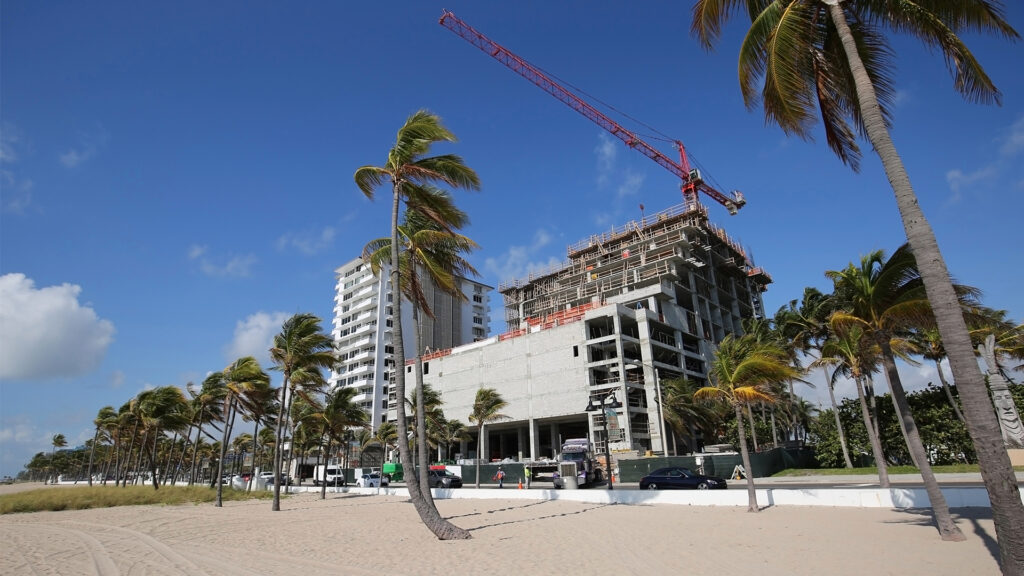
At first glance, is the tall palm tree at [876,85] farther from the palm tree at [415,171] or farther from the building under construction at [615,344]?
the building under construction at [615,344]

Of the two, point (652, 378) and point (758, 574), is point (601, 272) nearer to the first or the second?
point (652, 378)

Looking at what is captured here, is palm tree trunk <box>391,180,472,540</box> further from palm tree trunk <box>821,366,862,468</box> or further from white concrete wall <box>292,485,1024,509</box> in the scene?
palm tree trunk <box>821,366,862,468</box>

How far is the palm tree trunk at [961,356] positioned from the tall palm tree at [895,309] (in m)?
3.91

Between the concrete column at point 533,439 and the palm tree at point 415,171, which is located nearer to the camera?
the palm tree at point 415,171

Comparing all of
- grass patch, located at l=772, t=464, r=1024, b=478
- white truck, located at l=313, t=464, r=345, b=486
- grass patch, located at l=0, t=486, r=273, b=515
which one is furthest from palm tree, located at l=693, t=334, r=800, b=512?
white truck, located at l=313, t=464, r=345, b=486

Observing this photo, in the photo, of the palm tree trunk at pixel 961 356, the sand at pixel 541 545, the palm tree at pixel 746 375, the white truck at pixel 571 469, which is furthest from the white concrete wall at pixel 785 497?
the palm tree trunk at pixel 961 356

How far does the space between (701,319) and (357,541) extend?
211ft

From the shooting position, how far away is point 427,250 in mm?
18125

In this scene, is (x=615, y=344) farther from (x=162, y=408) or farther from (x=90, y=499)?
(x=90, y=499)

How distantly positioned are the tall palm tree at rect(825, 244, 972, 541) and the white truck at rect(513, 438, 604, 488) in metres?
21.4

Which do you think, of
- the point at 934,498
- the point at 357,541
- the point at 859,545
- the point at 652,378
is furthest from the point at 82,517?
the point at 652,378

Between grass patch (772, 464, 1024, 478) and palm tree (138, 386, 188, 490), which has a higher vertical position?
palm tree (138, 386, 188, 490)

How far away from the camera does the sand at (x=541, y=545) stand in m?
9.35

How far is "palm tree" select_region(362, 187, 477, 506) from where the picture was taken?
1728cm
